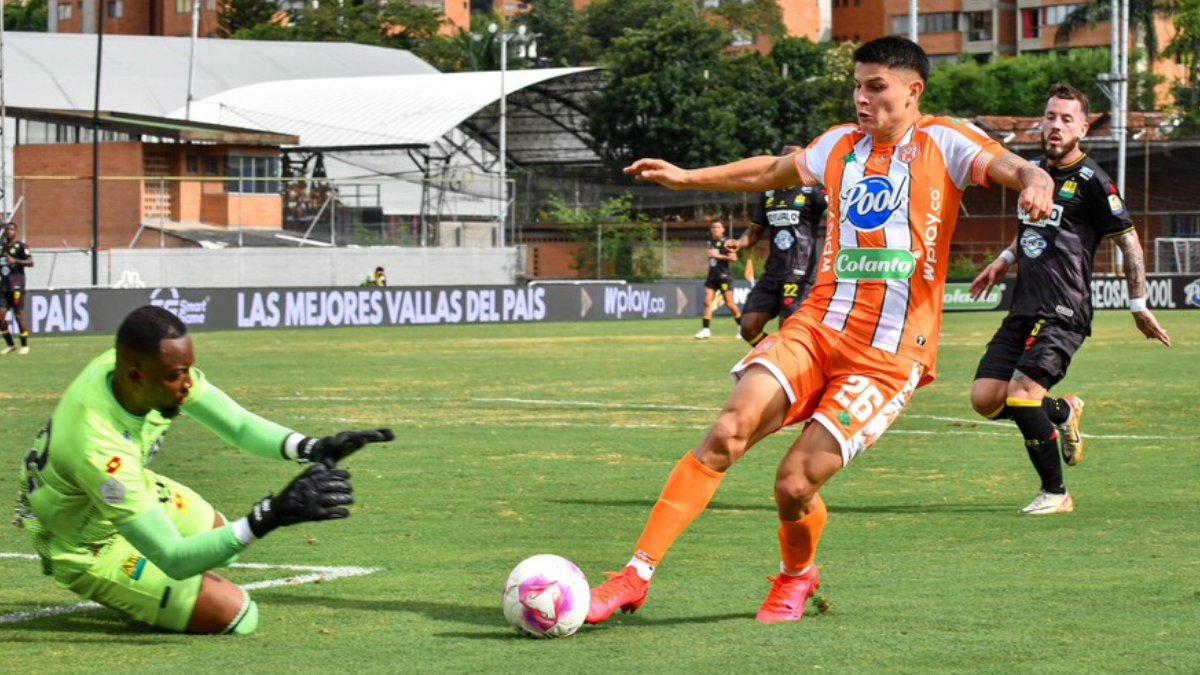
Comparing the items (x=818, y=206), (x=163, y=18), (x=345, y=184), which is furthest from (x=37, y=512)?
(x=163, y=18)

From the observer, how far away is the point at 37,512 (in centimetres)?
659

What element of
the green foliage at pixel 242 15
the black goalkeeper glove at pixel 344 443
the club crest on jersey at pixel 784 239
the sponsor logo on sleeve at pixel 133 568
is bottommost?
the sponsor logo on sleeve at pixel 133 568

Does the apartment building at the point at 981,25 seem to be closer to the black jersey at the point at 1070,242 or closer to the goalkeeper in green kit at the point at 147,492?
the black jersey at the point at 1070,242

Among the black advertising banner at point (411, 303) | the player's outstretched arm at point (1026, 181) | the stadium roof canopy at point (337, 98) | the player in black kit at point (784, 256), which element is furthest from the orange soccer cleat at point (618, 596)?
the stadium roof canopy at point (337, 98)

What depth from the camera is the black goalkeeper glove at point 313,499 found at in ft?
19.1

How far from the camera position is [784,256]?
1574 centimetres

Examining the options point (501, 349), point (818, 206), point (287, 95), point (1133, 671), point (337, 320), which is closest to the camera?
point (1133, 671)

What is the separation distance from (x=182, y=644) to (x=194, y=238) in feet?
146

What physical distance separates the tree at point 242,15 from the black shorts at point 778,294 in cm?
10328

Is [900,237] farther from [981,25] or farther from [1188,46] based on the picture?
[981,25]

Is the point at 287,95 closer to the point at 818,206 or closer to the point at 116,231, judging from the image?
the point at 116,231

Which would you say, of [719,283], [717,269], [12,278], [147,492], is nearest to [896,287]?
[147,492]

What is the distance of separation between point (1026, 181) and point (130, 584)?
148 inches

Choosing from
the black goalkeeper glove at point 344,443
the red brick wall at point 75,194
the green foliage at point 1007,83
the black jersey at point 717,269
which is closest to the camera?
the black goalkeeper glove at point 344,443
